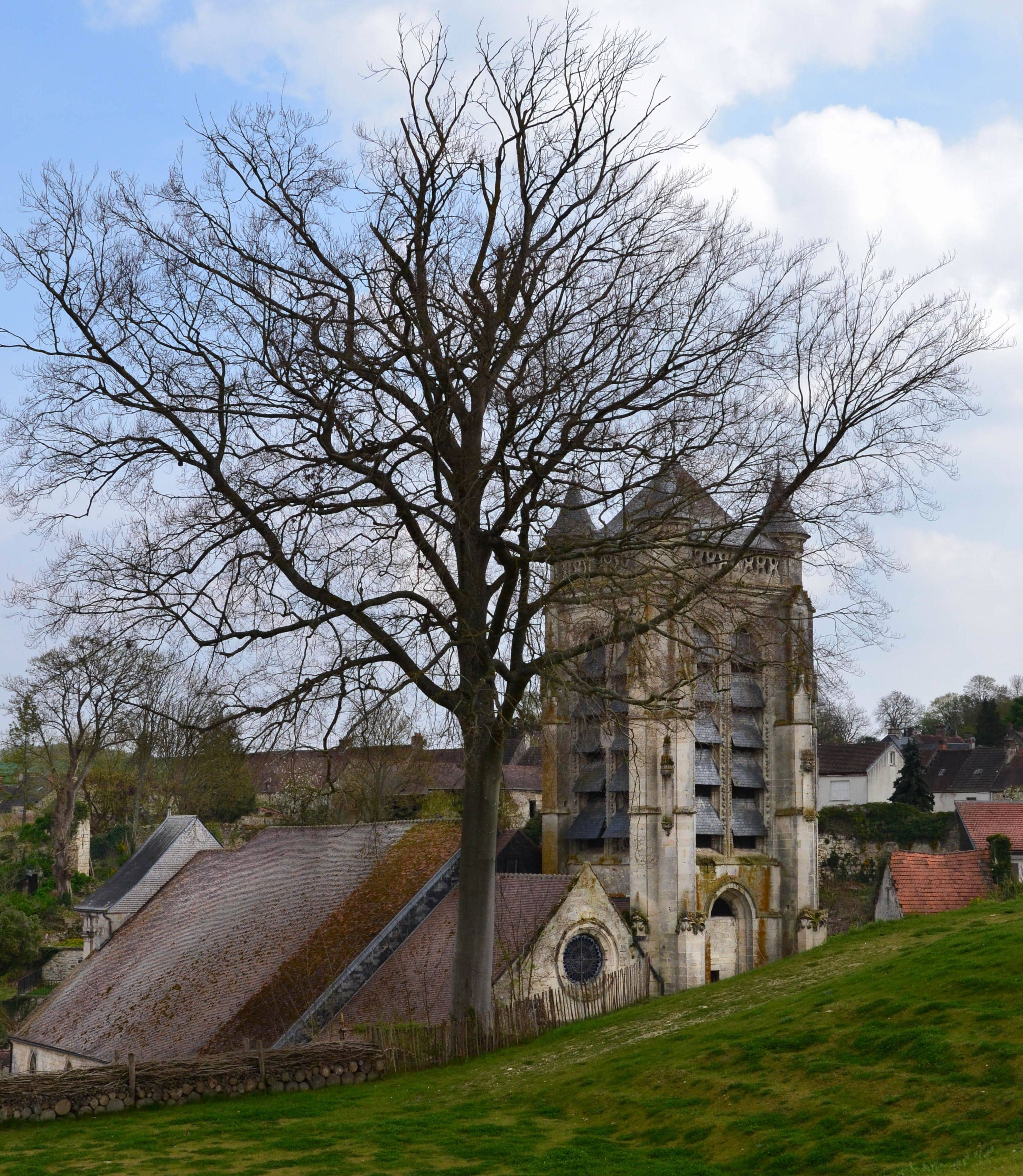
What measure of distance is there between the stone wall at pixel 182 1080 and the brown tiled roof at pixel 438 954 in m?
1.82

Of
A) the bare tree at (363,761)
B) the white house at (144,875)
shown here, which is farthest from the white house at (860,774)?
the white house at (144,875)

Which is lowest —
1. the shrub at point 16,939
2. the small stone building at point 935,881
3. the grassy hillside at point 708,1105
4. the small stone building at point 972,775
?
the shrub at point 16,939

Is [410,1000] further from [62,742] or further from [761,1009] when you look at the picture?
[62,742]

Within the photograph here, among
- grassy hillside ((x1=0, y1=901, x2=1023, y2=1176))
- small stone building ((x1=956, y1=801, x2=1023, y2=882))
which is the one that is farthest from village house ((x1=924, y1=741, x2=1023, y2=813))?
grassy hillside ((x1=0, y1=901, x2=1023, y2=1176))

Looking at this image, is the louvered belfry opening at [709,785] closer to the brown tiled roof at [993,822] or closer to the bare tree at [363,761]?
the bare tree at [363,761]

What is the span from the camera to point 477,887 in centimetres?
1709

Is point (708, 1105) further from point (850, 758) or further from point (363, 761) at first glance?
point (850, 758)

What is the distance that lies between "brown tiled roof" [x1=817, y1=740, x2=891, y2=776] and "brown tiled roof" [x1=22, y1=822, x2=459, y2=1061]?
175 feet

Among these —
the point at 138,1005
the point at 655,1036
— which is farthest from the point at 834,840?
the point at 655,1036

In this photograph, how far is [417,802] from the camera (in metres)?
49.9

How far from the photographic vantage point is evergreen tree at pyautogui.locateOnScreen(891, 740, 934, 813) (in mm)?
61750

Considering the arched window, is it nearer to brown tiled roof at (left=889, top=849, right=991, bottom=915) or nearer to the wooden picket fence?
the wooden picket fence

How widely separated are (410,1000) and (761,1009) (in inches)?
291

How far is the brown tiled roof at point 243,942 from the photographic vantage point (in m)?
22.2
